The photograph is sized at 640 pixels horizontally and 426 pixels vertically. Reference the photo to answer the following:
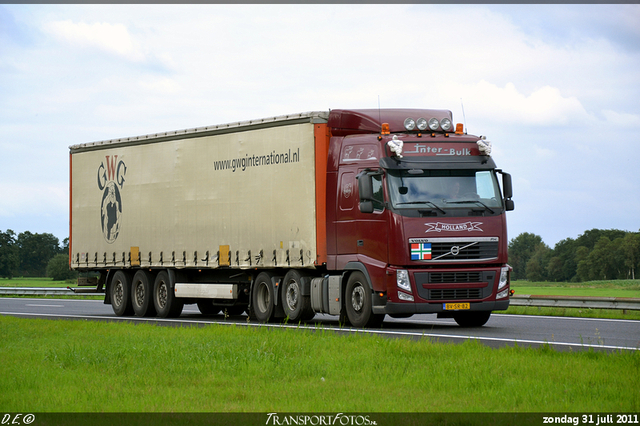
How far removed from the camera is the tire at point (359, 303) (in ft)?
56.2

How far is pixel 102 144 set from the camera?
25.4m

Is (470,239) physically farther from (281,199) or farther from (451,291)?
(281,199)

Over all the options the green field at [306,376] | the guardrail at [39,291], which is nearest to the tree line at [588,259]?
the guardrail at [39,291]

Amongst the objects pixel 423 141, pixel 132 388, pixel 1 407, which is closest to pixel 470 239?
pixel 423 141

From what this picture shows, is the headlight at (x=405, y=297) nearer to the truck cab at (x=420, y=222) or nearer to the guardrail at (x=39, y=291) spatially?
the truck cab at (x=420, y=222)

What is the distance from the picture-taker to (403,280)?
54.3 feet

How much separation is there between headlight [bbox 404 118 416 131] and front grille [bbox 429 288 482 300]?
3342mm

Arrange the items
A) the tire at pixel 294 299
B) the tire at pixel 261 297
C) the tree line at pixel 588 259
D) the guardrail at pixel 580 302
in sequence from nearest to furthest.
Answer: the tire at pixel 294 299 < the tire at pixel 261 297 < the guardrail at pixel 580 302 < the tree line at pixel 588 259

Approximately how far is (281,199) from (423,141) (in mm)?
3627

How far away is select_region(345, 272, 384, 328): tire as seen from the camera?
17125mm

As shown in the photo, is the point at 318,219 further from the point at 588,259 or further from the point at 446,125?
the point at 588,259

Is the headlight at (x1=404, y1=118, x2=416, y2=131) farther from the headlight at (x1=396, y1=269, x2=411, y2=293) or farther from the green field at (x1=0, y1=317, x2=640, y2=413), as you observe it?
the green field at (x1=0, y1=317, x2=640, y2=413)

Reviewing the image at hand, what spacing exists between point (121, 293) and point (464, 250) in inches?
452

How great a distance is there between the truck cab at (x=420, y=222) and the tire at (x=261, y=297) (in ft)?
8.42
